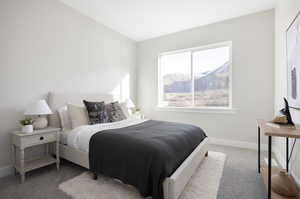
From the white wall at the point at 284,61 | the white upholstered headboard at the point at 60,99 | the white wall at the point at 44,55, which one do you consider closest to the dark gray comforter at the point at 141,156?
the white upholstered headboard at the point at 60,99

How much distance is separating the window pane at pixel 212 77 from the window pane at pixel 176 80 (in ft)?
0.64

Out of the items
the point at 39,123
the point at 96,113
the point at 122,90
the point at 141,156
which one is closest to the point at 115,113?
the point at 96,113

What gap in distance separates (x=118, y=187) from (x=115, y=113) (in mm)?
1373

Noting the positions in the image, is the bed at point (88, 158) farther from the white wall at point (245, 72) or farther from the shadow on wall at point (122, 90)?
the white wall at point (245, 72)

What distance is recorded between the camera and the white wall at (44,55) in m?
2.04

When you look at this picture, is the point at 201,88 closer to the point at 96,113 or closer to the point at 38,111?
the point at 96,113

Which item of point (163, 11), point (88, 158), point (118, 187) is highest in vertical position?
point (163, 11)

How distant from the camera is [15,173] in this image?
2066 millimetres

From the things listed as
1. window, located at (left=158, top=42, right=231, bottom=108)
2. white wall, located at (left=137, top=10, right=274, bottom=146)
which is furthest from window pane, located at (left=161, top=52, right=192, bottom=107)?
white wall, located at (left=137, top=10, right=274, bottom=146)

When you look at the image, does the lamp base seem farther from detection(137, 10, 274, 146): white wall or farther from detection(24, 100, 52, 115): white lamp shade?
detection(137, 10, 274, 146): white wall

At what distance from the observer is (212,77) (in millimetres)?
3510

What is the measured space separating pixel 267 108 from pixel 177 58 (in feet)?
7.65

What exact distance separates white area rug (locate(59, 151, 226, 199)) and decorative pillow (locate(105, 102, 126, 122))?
0.99 meters

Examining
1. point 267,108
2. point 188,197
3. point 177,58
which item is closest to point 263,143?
point 267,108
